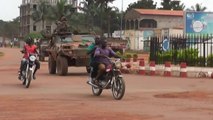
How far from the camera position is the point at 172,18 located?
93.5m

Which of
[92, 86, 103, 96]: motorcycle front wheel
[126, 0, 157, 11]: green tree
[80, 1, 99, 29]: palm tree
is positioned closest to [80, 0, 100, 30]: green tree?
[80, 1, 99, 29]: palm tree

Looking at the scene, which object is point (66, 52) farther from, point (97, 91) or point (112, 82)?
point (112, 82)

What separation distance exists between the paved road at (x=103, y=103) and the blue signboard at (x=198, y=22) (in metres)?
28.0

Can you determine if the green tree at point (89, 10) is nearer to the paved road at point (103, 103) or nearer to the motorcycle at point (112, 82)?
the paved road at point (103, 103)

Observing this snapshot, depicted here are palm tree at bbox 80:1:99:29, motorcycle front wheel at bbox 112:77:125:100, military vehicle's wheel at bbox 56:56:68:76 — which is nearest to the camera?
motorcycle front wheel at bbox 112:77:125:100

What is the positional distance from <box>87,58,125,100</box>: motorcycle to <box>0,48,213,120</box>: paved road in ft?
0.73

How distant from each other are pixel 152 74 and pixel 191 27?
2315 centimetres

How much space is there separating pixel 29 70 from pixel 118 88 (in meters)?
4.59

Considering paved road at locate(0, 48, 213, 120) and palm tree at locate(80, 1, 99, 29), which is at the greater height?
palm tree at locate(80, 1, 99, 29)

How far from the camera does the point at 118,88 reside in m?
13.1

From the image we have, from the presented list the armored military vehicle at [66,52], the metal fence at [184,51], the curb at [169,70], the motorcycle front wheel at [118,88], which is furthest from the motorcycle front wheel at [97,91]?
the metal fence at [184,51]

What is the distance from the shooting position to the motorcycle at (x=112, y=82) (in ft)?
42.8

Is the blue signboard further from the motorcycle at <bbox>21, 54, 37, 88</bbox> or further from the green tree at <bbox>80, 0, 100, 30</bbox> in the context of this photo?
the green tree at <bbox>80, 0, 100, 30</bbox>

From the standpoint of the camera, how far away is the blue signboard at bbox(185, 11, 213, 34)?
45.0 m
